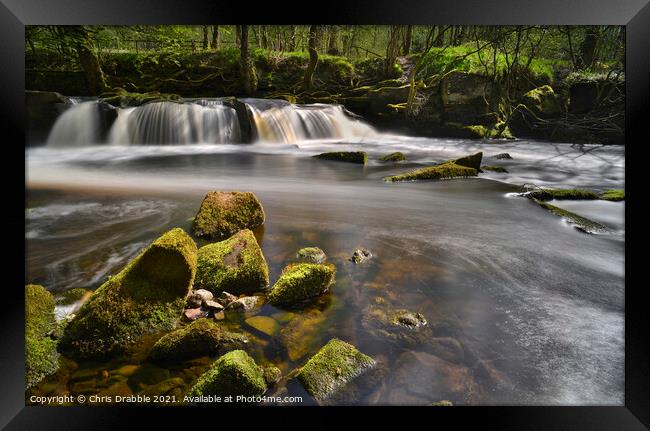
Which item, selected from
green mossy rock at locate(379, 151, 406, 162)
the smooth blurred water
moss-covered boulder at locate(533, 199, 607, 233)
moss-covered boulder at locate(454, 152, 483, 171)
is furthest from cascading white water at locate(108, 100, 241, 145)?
moss-covered boulder at locate(533, 199, 607, 233)

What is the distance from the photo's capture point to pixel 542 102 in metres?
3.76

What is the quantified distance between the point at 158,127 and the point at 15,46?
2924mm

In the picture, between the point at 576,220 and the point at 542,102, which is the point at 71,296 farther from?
the point at 542,102

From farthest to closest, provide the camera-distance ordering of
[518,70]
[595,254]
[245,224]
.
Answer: [518,70] < [245,224] < [595,254]

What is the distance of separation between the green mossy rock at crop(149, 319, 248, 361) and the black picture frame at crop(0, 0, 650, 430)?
0.22m

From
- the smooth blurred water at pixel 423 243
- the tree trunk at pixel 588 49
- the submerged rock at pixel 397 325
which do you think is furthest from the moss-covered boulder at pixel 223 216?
the tree trunk at pixel 588 49

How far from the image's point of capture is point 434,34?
3275mm

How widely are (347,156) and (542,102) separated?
74.0 inches

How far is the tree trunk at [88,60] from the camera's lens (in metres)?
2.71

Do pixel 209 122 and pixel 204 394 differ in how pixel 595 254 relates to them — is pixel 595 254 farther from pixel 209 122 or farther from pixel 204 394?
pixel 209 122

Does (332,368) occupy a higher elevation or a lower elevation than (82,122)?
lower

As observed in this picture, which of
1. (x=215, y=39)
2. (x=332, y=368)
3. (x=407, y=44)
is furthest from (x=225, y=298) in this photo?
(x=407, y=44)

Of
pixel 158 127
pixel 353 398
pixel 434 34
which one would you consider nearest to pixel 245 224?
pixel 353 398
